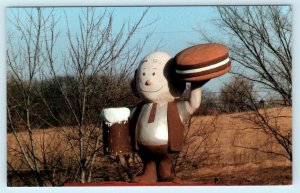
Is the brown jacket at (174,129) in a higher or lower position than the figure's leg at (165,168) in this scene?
higher

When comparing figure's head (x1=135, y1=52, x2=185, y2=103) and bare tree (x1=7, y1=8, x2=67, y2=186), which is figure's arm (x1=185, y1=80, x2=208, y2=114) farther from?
bare tree (x1=7, y1=8, x2=67, y2=186)

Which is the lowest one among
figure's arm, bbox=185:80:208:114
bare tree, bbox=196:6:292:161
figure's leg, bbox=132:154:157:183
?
figure's leg, bbox=132:154:157:183

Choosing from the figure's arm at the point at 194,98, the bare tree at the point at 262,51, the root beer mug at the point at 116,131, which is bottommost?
the root beer mug at the point at 116,131

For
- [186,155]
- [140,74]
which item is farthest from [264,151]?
[140,74]

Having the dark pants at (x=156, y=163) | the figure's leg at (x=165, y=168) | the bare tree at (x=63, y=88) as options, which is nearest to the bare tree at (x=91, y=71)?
the bare tree at (x=63, y=88)

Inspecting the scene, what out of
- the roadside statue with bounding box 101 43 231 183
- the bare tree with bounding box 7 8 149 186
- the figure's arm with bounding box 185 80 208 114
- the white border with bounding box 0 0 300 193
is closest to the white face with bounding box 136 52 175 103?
the roadside statue with bounding box 101 43 231 183
